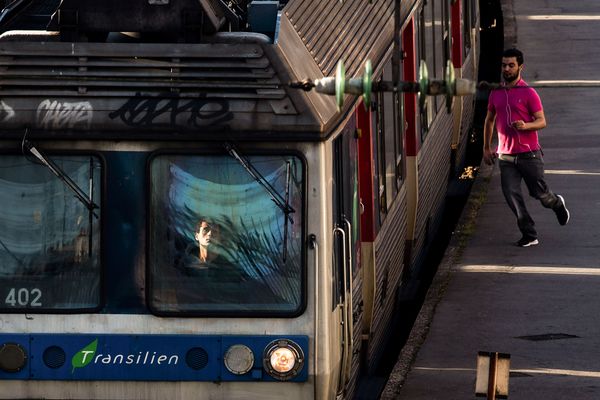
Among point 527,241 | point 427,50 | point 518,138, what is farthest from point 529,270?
point 427,50

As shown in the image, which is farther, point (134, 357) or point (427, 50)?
point (427, 50)

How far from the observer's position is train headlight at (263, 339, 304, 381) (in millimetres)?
9320

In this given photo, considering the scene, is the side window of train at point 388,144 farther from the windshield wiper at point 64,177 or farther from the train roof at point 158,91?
the windshield wiper at point 64,177

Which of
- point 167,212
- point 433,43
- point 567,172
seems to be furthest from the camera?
point 567,172

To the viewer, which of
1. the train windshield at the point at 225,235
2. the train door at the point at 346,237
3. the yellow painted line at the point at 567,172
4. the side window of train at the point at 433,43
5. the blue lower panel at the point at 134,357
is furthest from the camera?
the yellow painted line at the point at 567,172

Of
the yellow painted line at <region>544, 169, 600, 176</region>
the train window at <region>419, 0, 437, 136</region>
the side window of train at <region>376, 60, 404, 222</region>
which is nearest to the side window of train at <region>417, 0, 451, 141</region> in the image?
the train window at <region>419, 0, 437, 136</region>

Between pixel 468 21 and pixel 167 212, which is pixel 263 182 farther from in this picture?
pixel 468 21

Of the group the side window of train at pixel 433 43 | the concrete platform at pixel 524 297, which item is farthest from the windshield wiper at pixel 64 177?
the side window of train at pixel 433 43

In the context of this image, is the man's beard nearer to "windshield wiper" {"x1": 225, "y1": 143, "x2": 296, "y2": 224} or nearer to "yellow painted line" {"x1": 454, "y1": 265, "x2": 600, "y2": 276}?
"yellow painted line" {"x1": 454, "y1": 265, "x2": 600, "y2": 276}

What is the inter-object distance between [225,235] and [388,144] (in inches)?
130

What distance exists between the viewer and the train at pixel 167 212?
30.1ft

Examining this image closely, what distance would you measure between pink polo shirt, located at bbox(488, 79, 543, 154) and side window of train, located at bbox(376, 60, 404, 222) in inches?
109

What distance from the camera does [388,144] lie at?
12.4 metres

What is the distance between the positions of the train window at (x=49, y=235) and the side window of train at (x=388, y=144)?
9.31 feet
